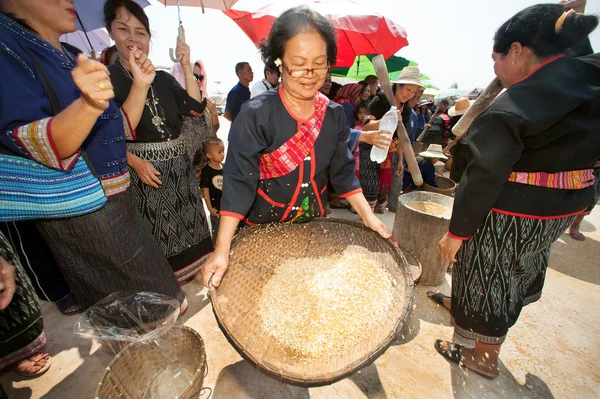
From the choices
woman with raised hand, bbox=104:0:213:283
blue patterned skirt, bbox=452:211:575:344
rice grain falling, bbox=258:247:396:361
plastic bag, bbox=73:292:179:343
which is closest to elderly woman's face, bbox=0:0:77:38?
woman with raised hand, bbox=104:0:213:283

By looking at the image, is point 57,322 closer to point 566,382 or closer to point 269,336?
point 269,336

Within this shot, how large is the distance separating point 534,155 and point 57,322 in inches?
132

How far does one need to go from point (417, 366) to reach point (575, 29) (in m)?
2.07

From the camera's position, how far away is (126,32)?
1617mm

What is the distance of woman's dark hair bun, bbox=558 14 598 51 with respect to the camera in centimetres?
114

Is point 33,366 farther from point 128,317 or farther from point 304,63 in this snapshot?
point 304,63

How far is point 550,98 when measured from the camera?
114 centimetres

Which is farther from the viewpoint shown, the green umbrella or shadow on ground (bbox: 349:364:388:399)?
the green umbrella

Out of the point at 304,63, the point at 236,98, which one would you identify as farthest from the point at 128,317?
the point at 236,98

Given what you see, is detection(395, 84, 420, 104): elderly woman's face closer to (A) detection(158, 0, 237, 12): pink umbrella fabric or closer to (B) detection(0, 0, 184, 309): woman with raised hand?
(A) detection(158, 0, 237, 12): pink umbrella fabric

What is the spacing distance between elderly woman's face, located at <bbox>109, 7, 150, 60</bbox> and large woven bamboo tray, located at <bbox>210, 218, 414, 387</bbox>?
4.74 feet

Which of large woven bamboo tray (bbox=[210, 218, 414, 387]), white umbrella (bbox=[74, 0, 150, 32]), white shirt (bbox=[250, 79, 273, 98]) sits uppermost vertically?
white umbrella (bbox=[74, 0, 150, 32])

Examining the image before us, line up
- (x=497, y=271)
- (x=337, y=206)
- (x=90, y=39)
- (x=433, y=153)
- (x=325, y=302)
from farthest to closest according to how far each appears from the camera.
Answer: (x=90, y=39), (x=337, y=206), (x=433, y=153), (x=497, y=271), (x=325, y=302)

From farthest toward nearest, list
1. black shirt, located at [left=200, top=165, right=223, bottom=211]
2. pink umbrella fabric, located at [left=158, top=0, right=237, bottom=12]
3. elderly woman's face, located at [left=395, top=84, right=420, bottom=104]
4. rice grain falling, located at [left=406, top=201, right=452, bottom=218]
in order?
1. elderly woman's face, located at [left=395, top=84, right=420, bottom=104]
2. pink umbrella fabric, located at [left=158, top=0, right=237, bottom=12]
3. black shirt, located at [left=200, top=165, right=223, bottom=211]
4. rice grain falling, located at [left=406, top=201, right=452, bottom=218]
